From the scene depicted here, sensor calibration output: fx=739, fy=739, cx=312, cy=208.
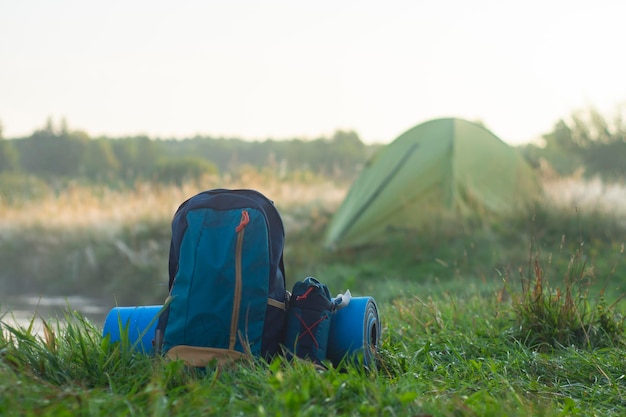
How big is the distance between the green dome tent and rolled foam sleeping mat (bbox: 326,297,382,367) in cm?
596

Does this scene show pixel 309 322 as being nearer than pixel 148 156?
Yes

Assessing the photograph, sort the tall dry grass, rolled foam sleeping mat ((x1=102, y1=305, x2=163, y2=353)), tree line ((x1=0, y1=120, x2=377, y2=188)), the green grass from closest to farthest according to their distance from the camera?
the green grass
rolled foam sleeping mat ((x1=102, y1=305, x2=163, y2=353))
the tall dry grass
tree line ((x1=0, y1=120, x2=377, y2=188))

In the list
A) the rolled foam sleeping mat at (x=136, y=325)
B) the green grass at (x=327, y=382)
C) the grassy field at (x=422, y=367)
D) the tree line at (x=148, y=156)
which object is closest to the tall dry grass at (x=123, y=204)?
the tree line at (x=148, y=156)

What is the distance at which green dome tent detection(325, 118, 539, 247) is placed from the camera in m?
9.21

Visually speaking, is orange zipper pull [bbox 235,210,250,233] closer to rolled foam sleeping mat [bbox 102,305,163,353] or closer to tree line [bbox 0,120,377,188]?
rolled foam sleeping mat [bbox 102,305,163,353]

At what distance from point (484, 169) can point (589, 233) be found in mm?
1609

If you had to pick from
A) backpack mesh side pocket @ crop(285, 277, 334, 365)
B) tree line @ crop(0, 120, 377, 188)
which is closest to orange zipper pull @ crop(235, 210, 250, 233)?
backpack mesh side pocket @ crop(285, 277, 334, 365)

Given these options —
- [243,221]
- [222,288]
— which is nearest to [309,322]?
[222,288]

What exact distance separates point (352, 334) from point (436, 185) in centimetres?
632

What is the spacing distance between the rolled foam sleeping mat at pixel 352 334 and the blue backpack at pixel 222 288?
308 millimetres

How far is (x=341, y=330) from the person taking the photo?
3184 millimetres

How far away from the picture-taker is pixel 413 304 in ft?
15.5

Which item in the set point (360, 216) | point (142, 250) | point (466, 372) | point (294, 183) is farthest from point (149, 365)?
point (294, 183)

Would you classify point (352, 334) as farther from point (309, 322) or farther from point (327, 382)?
point (327, 382)
